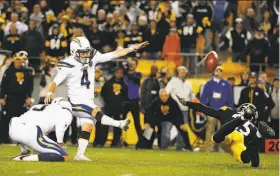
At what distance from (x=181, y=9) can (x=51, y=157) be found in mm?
13265

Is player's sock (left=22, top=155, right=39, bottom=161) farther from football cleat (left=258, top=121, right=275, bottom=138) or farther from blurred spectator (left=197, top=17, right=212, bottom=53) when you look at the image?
blurred spectator (left=197, top=17, right=212, bottom=53)

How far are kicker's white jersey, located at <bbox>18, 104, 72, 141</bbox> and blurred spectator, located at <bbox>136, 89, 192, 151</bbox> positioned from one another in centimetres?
684

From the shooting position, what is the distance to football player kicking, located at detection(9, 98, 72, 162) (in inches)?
511

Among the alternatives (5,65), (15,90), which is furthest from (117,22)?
(15,90)

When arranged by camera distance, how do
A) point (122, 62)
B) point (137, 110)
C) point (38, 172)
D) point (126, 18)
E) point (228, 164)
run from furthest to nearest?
point (126, 18) < point (122, 62) < point (137, 110) < point (228, 164) < point (38, 172)

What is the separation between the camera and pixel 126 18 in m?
25.6

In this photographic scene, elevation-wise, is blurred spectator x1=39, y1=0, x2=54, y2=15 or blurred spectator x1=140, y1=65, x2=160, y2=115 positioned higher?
blurred spectator x1=39, y1=0, x2=54, y2=15

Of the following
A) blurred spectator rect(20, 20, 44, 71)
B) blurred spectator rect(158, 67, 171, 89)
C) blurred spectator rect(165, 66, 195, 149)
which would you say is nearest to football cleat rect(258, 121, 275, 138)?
blurred spectator rect(165, 66, 195, 149)

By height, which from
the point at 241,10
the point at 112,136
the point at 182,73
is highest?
the point at 241,10

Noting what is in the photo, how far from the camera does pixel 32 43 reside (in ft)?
75.0

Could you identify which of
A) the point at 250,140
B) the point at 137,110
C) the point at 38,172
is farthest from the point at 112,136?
the point at 38,172

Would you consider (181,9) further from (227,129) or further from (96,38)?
(227,129)

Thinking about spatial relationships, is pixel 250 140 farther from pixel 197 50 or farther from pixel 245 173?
pixel 197 50

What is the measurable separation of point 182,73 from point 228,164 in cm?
634
